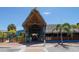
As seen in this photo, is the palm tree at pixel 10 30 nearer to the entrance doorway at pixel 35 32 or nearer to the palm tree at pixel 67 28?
the entrance doorway at pixel 35 32

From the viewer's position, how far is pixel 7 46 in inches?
612

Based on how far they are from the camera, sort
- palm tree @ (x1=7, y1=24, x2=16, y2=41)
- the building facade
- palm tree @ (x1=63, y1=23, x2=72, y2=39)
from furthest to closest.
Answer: the building facade → palm tree @ (x1=63, y1=23, x2=72, y2=39) → palm tree @ (x1=7, y1=24, x2=16, y2=41)

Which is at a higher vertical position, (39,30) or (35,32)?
(39,30)

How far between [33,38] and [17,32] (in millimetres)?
2503

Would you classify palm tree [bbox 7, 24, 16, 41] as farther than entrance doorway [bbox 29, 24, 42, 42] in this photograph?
No

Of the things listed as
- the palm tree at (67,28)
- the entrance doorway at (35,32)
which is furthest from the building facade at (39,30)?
the palm tree at (67,28)

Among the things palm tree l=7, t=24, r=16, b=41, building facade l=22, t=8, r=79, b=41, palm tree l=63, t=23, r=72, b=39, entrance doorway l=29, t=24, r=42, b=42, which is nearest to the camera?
palm tree l=7, t=24, r=16, b=41

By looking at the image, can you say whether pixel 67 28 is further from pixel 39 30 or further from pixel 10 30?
pixel 10 30

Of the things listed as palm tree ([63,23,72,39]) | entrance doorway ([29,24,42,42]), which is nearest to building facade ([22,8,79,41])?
entrance doorway ([29,24,42,42])

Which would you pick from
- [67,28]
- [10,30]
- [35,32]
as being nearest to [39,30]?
[35,32]

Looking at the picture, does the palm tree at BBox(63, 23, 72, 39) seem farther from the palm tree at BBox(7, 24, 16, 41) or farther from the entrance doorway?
the palm tree at BBox(7, 24, 16, 41)
